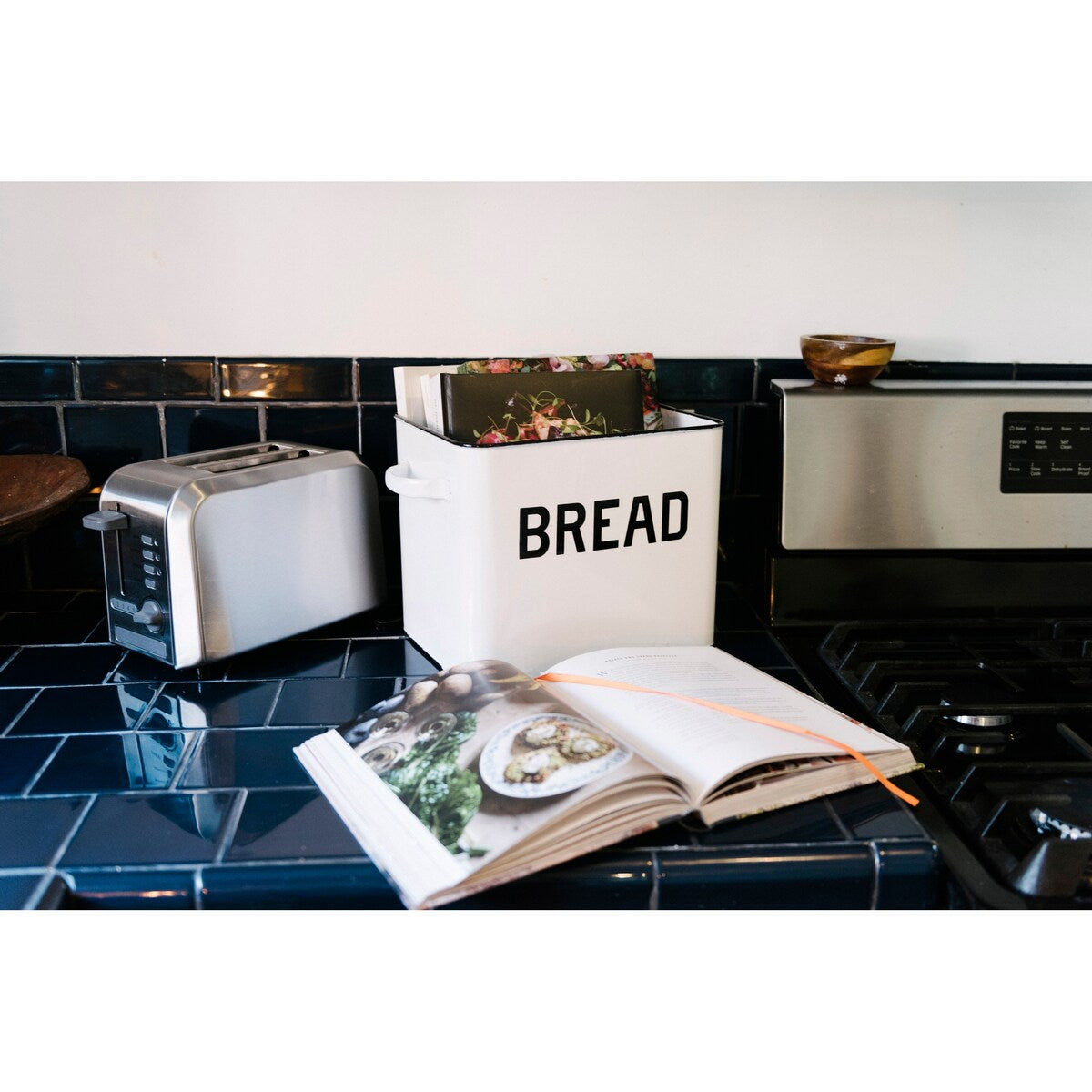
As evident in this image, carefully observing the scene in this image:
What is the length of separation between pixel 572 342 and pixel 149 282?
50 cm

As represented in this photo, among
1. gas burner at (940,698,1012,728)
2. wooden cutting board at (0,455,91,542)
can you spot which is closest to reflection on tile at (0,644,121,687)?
wooden cutting board at (0,455,91,542)

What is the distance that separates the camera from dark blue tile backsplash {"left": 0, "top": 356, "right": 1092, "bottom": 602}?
1.22 metres

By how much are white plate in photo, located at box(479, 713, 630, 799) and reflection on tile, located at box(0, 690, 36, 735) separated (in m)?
0.46

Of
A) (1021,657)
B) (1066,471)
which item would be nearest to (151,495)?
(1021,657)

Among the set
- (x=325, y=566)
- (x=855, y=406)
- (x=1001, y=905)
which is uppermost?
(x=855, y=406)

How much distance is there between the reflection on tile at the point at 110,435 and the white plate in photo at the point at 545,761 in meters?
0.70

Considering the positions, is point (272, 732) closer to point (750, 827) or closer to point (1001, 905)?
point (750, 827)

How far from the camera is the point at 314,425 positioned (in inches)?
48.9

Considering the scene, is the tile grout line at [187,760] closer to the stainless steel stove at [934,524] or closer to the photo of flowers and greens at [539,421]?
the photo of flowers and greens at [539,421]

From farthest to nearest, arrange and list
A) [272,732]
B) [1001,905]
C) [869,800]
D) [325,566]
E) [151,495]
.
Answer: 1. [325,566]
2. [151,495]
3. [272,732]
4. [869,800]
5. [1001,905]

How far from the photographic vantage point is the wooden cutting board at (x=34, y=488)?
1.05 meters

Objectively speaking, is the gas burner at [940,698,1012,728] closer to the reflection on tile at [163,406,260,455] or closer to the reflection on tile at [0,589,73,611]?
the reflection on tile at [163,406,260,455]

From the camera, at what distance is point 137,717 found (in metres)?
0.92

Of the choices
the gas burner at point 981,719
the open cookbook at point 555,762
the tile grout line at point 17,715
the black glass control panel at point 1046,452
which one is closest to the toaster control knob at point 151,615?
the tile grout line at point 17,715
